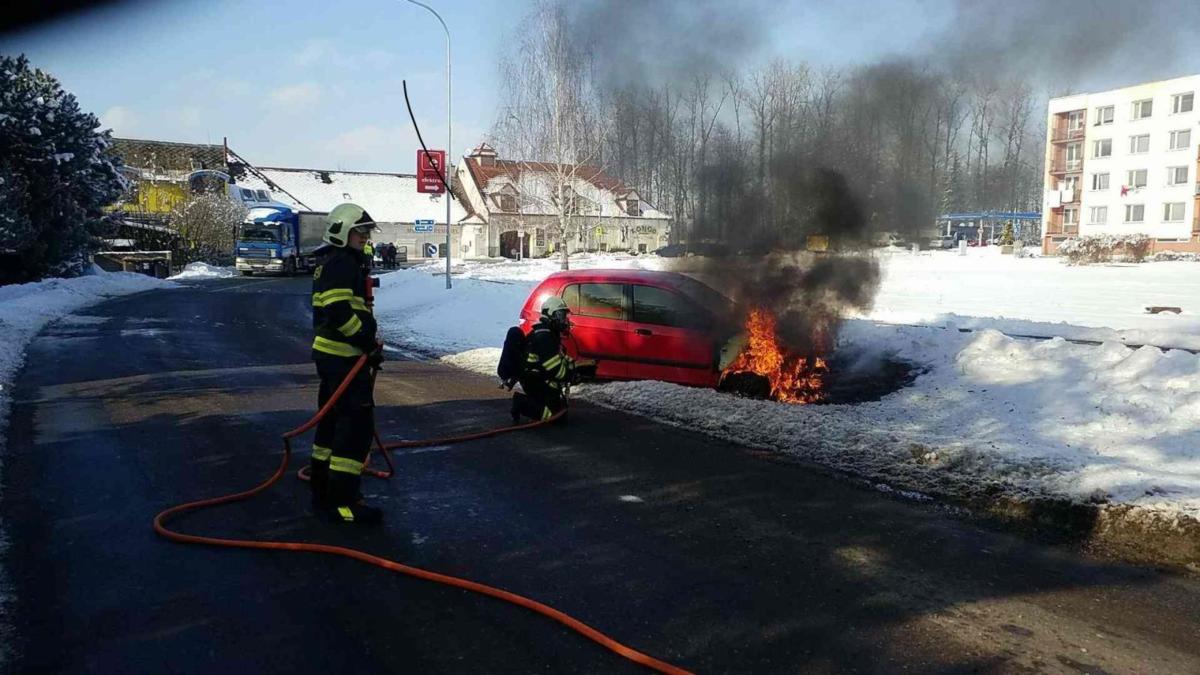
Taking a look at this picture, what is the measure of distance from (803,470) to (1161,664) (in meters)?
2.98

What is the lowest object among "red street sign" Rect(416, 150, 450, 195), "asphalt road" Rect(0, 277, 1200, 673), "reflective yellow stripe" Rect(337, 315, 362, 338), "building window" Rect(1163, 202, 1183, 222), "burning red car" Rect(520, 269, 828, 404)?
"asphalt road" Rect(0, 277, 1200, 673)

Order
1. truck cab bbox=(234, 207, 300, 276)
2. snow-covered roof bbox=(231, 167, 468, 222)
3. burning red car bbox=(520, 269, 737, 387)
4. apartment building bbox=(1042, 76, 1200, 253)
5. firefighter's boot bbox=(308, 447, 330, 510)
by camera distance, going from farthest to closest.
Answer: snow-covered roof bbox=(231, 167, 468, 222)
apartment building bbox=(1042, 76, 1200, 253)
truck cab bbox=(234, 207, 300, 276)
burning red car bbox=(520, 269, 737, 387)
firefighter's boot bbox=(308, 447, 330, 510)

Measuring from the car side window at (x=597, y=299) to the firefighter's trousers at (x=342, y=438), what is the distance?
14.9 feet

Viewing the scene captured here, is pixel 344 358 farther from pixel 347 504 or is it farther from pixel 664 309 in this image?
pixel 664 309

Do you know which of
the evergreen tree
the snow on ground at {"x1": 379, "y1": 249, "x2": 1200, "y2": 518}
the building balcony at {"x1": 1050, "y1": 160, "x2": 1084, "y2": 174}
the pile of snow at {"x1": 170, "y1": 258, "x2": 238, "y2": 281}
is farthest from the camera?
the building balcony at {"x1": 1050, "y1": 160, "x2": 1084, "y2": 174}

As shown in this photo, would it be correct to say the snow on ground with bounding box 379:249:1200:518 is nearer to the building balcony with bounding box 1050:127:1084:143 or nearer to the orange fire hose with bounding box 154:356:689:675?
the orange fire hose with bounding box 154:356:689:675

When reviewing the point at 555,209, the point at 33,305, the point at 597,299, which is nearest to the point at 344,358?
the point at 597,299

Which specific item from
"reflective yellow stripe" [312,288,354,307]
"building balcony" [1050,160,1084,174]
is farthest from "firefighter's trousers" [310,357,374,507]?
"building balcony" [1050,160,1084,174]

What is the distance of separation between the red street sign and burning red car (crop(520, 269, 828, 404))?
1393cm

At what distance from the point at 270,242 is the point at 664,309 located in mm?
33877

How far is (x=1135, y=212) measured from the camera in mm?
47312

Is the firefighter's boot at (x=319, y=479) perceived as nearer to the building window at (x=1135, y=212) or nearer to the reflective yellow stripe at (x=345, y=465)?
the reflective yellow stripe at (x=345, y=465)

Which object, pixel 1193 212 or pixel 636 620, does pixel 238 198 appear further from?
pixel 1193 212

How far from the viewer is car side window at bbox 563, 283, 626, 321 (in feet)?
30.5
